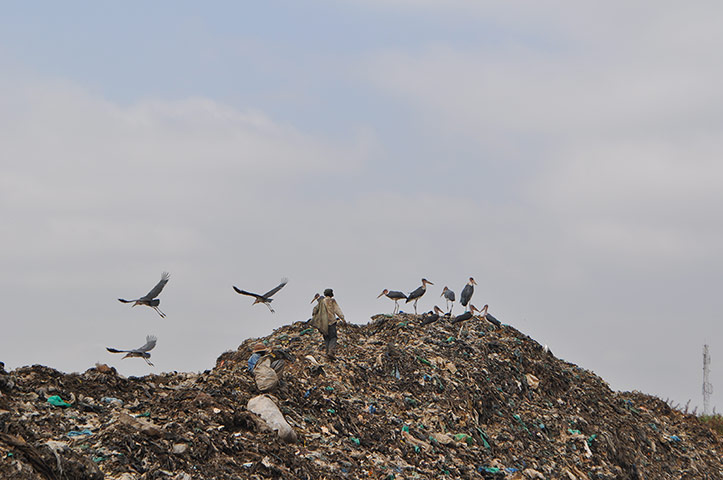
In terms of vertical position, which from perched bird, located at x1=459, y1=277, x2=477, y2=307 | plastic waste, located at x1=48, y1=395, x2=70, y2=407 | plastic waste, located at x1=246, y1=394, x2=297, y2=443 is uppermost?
perched bird, located at x1=459, y1=277, x2=477, y2=307

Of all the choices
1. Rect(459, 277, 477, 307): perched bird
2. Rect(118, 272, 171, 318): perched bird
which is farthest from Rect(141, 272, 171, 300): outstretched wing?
Rect(459, 277, 477, 307): perched bird

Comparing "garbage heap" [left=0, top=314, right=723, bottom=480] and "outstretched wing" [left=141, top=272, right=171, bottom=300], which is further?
"outstretched wing" [left=141, top=272, right=171, bottom=300]

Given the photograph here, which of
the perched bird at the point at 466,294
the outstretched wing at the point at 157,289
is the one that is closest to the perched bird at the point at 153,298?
the outstretched wing at the point at 157,289

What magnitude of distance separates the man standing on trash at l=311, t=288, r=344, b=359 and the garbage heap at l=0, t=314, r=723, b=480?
15.3 inches

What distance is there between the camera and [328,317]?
15000mm

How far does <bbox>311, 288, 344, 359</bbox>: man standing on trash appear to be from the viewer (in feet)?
49.3

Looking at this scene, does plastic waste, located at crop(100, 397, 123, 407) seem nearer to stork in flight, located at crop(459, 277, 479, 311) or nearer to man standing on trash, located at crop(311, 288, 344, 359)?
man standing on trash, located at crop(311, 288, 344, 359)

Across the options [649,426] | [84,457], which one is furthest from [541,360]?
[84,457]

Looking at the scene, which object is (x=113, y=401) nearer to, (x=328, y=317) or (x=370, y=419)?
(x=370, y=419)

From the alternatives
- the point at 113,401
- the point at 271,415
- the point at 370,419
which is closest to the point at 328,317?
the point at 370,419

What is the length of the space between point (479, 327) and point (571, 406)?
3056 millimetres

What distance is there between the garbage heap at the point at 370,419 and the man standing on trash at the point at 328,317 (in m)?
0.39

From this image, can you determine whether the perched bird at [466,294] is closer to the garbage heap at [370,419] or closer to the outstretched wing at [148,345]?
the garbage heap at [370,419]

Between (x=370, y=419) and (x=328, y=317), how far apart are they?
291 cm
